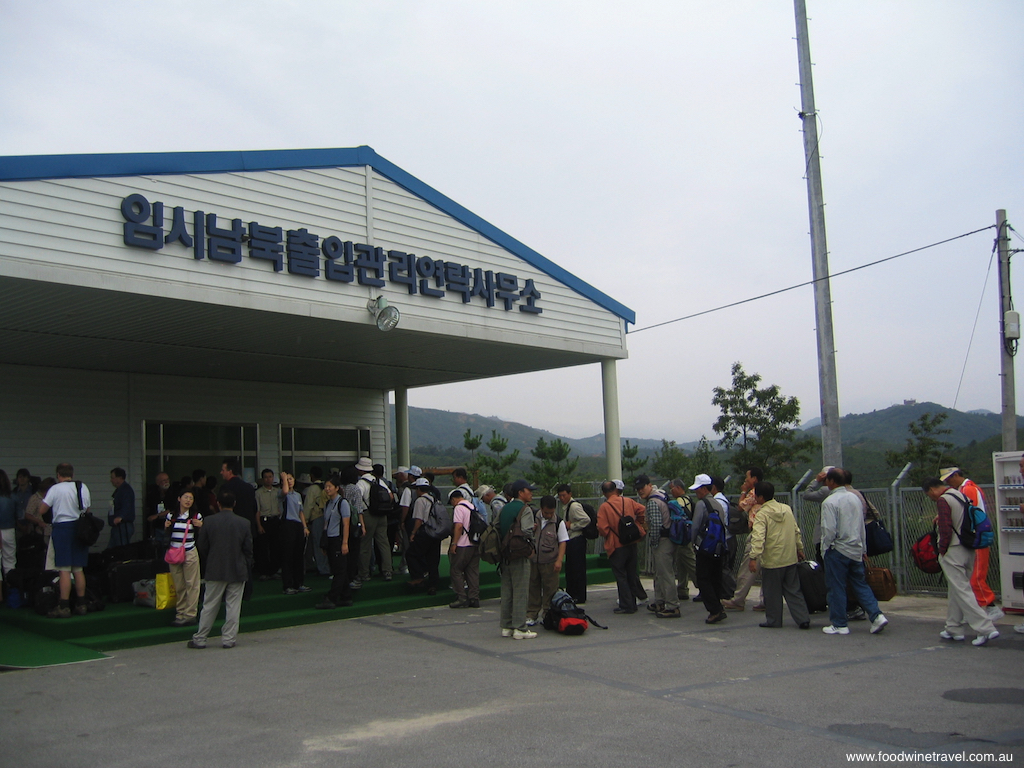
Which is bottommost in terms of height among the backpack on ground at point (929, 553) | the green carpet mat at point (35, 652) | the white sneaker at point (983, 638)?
the white sneaker at point (983, 638)

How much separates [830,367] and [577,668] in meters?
7.03

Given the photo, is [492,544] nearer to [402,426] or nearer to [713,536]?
[713,536]

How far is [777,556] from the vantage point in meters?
9.20

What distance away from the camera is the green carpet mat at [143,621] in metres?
8.53

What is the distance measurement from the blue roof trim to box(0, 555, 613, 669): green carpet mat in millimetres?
4724

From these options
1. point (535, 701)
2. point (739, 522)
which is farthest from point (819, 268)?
point (535, 701)

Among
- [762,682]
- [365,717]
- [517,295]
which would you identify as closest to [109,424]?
[517,295]

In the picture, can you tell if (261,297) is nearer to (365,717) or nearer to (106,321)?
(106,321)

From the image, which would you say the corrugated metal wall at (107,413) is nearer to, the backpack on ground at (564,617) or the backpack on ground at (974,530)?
the backpack on ground at (564,617)

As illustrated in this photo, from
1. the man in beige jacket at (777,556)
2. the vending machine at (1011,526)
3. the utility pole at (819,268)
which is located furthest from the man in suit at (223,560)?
the vending machine at (1011,526)

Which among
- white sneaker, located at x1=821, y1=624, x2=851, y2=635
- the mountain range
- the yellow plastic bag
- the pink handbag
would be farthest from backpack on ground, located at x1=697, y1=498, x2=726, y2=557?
the mountain range

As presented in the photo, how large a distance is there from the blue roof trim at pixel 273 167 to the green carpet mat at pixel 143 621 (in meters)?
4.72

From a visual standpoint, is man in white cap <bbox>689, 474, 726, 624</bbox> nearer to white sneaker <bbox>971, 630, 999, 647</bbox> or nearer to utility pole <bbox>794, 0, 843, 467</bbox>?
white sneaker <bbox>971, 630, 999, 647</bbox>

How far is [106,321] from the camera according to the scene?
10266 millimetres
